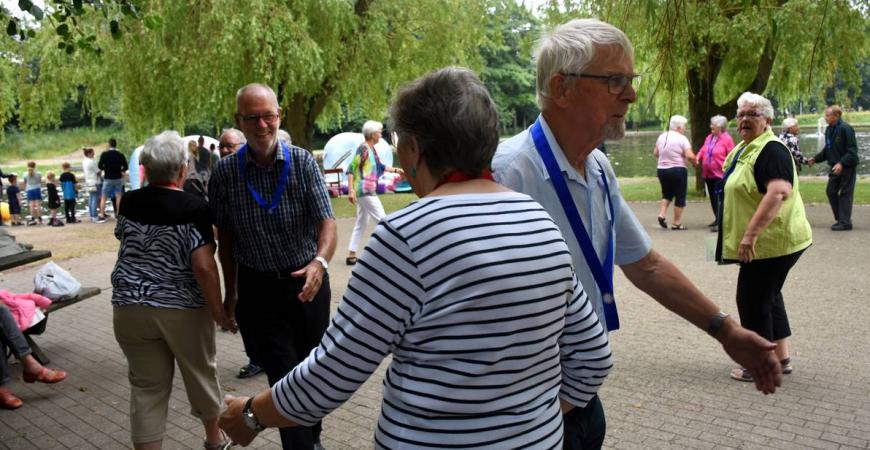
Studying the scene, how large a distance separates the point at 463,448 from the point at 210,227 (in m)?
2.79

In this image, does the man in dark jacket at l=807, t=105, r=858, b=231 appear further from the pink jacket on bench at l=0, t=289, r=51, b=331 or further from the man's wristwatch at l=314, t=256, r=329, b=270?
the pink jacket on bench at l=0, t=289, r=51, b=331

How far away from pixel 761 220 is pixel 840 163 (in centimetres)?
867

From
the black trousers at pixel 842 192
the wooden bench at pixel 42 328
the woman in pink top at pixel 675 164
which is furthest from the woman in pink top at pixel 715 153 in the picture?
the wooden bench at pixel 42 328

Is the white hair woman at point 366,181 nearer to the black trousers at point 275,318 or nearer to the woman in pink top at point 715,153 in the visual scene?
Answer: the woman in pink top at point 715,153

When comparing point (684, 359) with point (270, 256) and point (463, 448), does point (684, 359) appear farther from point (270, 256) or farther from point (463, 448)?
point (463, 448)

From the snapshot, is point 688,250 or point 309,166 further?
point 688,250

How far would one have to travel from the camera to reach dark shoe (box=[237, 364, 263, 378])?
6.31 m

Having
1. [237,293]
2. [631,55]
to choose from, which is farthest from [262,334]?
[631,55]

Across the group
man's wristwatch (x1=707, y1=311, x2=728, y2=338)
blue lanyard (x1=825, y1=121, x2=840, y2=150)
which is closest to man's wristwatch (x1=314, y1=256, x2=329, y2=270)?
man's wristwatch (x1=707, y1=311, x2=728, y2=338)

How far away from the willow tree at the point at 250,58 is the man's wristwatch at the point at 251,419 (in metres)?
14.0

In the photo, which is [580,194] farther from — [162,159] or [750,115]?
[750,115]

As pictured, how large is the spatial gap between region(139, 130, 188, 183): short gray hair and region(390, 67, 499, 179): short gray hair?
2519mm

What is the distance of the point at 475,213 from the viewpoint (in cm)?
176

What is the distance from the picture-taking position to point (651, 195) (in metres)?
19.6
